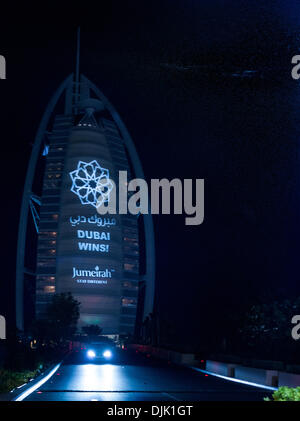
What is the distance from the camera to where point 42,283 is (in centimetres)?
18262

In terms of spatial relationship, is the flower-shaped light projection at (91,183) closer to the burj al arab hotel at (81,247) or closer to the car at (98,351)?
the burj al arab hotel at (81,247)

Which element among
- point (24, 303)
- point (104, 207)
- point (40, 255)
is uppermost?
point (104, 207)

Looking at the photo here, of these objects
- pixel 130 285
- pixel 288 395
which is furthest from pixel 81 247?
pixel 288 395

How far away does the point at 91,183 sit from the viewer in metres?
196

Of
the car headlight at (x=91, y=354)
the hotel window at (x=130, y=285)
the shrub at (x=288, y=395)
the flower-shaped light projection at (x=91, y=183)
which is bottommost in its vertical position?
the car headlight at (x=91, y=354)

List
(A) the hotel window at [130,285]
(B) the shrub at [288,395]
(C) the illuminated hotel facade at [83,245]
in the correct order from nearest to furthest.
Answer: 1. (B) the shrub at [288,395]
2. (C) the illuminated hotel facade at [83,245]
3. (A) the hotel window at [130,285]

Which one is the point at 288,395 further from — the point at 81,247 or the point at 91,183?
the point at 91,183

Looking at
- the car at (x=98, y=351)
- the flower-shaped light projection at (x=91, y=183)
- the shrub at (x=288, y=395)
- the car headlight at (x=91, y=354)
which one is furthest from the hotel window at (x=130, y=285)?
the shrub at (x=288, y=395)

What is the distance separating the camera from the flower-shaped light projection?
7579 inches

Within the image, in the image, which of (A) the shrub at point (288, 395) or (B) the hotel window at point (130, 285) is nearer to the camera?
(A) the shrub at point (288, 395)

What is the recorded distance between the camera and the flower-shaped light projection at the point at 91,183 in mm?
192500
